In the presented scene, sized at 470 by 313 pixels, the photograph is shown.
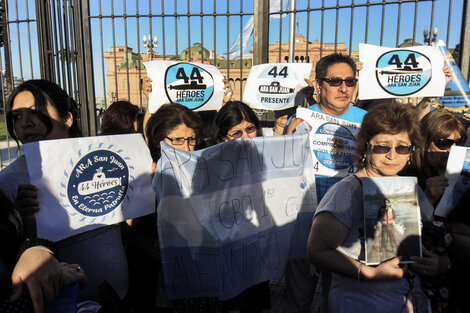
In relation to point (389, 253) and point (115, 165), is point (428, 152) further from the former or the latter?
point (115, 165)

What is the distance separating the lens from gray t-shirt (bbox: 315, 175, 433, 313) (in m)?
1.50

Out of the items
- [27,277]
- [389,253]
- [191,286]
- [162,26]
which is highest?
[162,26]

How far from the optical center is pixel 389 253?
1.49 metres

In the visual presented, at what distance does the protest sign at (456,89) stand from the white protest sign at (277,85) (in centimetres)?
125

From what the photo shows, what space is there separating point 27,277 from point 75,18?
4289 millimetres

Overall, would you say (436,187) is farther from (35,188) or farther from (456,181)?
(35,188)

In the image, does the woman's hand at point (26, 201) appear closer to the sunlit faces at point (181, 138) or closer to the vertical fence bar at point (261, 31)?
the sunlit faces at point (181, 138)

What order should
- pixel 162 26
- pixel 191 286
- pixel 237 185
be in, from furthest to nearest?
pixel 162 26
pixel 237 185
pixel 191 286

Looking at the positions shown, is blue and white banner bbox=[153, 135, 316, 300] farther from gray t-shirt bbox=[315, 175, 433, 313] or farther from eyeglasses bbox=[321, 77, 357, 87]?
eyeglasses bbox=[321, 77, 357, 87]

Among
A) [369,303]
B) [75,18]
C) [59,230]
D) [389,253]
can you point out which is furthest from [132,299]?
[75,18]

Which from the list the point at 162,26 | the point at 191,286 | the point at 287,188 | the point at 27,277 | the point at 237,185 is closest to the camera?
the point at 27,277

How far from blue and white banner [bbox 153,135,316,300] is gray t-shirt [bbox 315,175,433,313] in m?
0.52

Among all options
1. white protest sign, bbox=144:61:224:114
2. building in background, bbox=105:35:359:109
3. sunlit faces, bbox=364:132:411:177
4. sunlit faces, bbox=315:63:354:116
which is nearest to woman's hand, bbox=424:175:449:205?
sunlit faces, bbox=364:132:411:177

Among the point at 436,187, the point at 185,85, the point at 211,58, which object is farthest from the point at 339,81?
the point at 211,58
